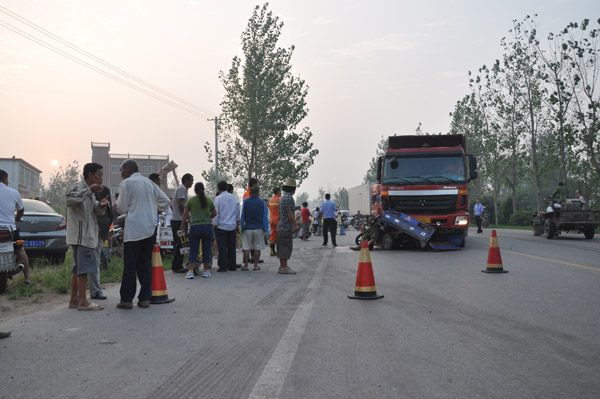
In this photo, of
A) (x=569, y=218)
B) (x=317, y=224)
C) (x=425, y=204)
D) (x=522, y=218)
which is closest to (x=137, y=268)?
(x=425, y=204)

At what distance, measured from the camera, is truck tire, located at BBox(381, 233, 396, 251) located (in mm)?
17156

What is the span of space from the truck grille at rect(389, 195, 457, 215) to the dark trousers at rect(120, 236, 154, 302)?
1015 centimetres

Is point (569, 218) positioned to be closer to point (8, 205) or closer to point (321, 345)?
point (321, 345)

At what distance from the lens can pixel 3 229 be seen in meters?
8.30

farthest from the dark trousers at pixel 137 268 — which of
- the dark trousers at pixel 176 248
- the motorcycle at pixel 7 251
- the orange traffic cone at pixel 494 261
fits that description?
the orange traffic cone at pixel 494 261

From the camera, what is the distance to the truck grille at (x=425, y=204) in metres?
16.0

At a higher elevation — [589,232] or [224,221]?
[224,221]

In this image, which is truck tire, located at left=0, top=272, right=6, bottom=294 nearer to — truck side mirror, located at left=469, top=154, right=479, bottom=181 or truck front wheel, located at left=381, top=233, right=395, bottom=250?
truck front wheel, located at left=381, top=233, right=395, bottom=250

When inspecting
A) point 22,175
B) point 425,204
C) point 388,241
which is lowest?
point 388,241

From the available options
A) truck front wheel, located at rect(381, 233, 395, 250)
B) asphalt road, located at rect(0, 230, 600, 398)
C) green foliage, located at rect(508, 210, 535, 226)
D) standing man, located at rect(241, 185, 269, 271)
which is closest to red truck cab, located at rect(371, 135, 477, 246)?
truck front wheel, located at rect(381, 233, 395, 250)

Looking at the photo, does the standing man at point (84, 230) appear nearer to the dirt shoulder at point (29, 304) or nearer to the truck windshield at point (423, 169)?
the dirt shoulder at point (29, 304)

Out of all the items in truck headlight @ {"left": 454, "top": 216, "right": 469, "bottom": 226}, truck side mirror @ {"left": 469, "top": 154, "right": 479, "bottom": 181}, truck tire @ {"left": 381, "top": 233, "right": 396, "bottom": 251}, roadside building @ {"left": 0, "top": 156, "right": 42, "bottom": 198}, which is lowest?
truck tire @ {"left": 381, "top": 233, "right": 396, "bottom": 251}

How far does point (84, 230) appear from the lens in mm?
7273

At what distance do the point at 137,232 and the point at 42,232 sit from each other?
5.62 meters
